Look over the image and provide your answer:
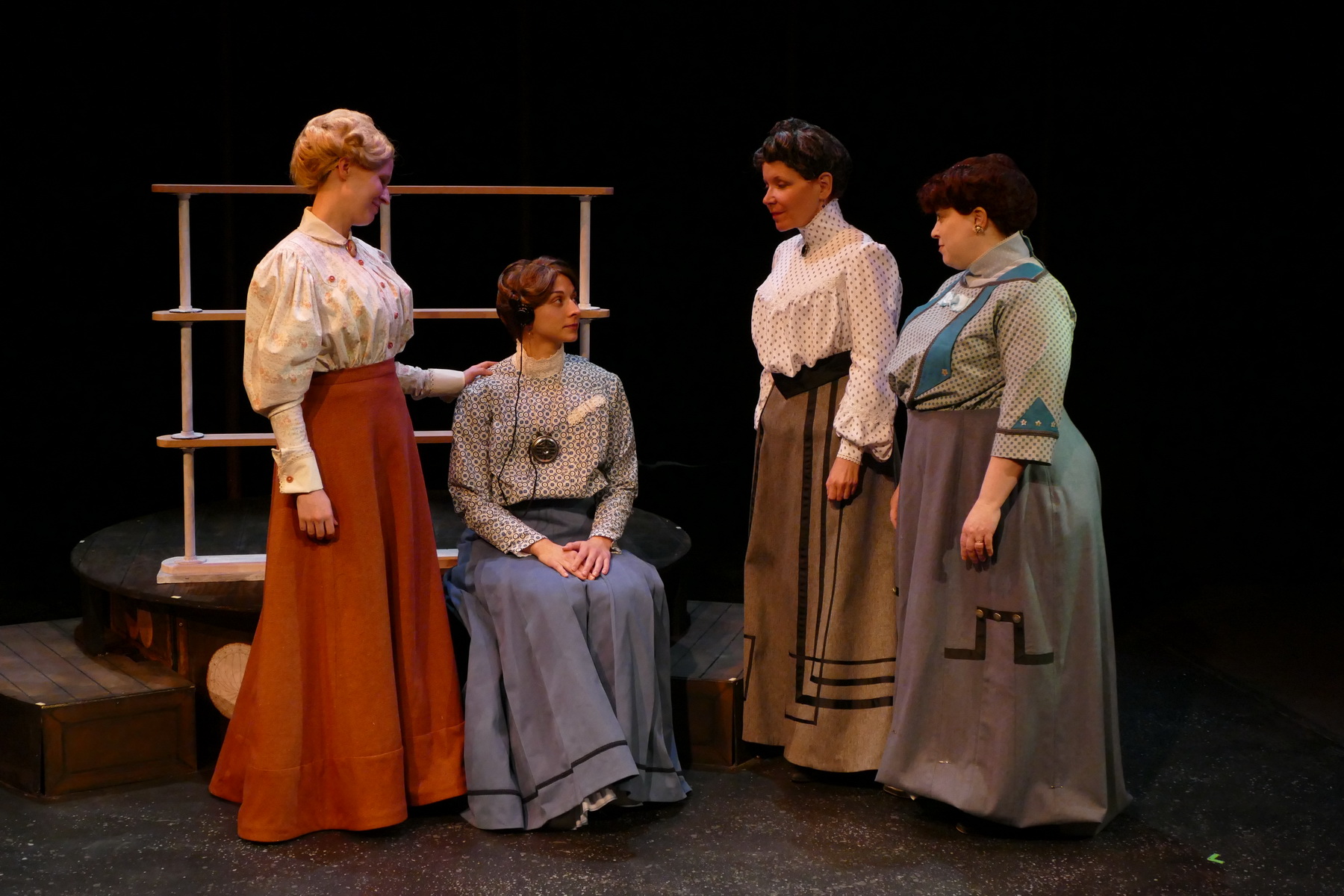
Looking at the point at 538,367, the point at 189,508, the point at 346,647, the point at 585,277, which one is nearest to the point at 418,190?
the point at 585,277

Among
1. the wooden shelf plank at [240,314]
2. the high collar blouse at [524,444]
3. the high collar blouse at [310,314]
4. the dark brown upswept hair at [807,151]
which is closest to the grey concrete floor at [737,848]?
the high collar blouse at [524,444]

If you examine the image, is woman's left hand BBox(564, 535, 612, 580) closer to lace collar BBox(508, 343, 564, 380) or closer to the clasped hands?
the clasped hands

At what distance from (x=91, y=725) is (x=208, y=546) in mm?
666

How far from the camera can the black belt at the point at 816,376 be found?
3.14 metres

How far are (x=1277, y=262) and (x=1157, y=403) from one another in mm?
697

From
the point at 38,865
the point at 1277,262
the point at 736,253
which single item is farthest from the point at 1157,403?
the point at 38,865

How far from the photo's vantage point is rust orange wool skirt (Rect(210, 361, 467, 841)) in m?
2.89

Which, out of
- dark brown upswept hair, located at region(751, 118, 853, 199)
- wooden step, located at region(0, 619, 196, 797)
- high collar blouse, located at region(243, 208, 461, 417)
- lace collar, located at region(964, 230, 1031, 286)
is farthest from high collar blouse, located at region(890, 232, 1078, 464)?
wooden step, located at region(0, 619, 196, 797)

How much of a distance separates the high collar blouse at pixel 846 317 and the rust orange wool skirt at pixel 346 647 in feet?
2.97

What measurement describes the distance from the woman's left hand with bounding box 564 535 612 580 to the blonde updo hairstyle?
3.19 ft

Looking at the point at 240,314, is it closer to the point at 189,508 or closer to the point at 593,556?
the point at 189,508

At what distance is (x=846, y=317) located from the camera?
310 centimetres

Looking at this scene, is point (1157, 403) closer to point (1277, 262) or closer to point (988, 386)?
point (1277, 262)

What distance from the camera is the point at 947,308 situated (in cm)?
295
